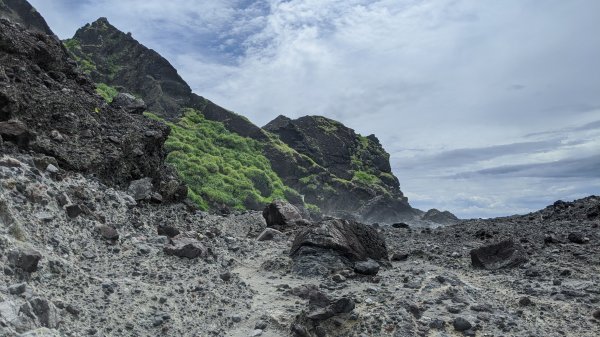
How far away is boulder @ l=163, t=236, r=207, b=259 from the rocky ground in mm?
35

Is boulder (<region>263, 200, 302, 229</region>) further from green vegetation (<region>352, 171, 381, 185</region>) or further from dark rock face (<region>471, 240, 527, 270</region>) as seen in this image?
green vegetation (<region>352, 171, 381, 185</region>)

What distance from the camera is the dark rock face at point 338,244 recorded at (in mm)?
14328

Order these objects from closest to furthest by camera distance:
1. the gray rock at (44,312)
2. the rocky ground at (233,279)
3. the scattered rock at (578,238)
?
the gray rock at (44,312) → the rocky ground at (233,279) → the scattered rock at (578,238)

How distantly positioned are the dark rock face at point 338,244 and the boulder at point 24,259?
23.4 ft

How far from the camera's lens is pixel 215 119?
6519cm

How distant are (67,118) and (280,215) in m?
9.16

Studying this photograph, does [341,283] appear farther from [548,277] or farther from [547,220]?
[547,220]

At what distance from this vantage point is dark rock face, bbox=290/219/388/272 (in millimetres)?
14328

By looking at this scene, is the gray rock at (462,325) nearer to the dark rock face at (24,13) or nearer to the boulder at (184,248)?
the boulder at (184,248)

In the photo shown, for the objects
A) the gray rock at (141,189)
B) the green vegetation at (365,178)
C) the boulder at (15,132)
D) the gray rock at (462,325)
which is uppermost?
the green vegetation at (365,178)

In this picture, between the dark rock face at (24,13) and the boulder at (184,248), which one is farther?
the dark rock face at (24,13)

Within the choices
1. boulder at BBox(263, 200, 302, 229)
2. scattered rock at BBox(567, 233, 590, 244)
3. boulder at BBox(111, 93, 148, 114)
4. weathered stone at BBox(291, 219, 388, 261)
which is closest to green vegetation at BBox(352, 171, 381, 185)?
boulder at BBox(263, 200, 302, 229)

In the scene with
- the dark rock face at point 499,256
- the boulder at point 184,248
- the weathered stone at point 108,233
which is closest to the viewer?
the weathered stone at point 108,233

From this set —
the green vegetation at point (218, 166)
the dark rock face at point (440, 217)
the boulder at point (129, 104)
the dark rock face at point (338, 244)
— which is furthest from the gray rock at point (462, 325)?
the dark rock face at point (440, 217)
